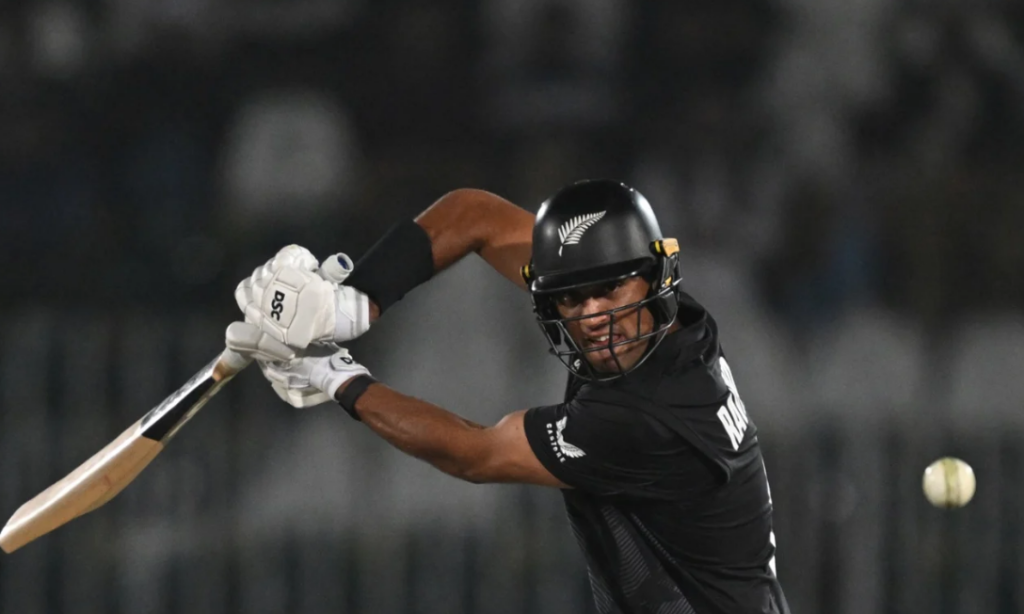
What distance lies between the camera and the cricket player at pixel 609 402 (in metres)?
2.44

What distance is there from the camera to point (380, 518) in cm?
430

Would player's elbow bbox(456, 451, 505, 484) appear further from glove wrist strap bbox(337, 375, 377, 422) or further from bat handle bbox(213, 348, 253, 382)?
bat handle bbox(213, 348, 253, 382)

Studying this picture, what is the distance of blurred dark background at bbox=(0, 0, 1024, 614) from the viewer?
4266 mm

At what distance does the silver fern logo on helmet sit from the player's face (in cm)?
10

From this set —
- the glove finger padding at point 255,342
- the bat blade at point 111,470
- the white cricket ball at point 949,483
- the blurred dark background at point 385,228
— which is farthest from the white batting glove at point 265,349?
the white cricket ball at point 949,483

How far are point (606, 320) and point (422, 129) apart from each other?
2068 mm

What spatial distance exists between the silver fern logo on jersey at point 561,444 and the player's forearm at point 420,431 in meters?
0.16

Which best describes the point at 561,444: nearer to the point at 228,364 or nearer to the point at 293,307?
the point at 293,307

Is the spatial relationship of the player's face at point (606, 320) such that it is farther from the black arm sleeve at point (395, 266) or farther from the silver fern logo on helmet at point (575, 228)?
the black arm sleeve at point (395, 266)

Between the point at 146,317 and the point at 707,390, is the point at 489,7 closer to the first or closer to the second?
the point at 146,317

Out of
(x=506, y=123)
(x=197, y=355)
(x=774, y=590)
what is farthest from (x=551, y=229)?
(x=197, y=355)

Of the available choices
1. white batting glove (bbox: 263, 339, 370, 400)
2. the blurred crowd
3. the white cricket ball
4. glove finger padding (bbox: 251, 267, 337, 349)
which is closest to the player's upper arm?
white batting glove (bbox: 263, 339, 370, 400)

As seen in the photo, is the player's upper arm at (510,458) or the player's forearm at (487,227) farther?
the player's forearm at (487,227)

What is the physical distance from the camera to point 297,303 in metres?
2.45
